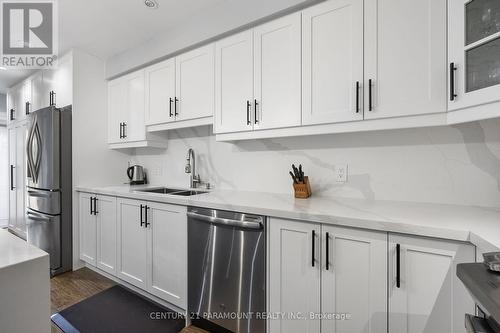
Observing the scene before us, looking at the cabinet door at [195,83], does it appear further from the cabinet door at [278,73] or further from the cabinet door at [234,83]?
the cabinet door at [278,73]

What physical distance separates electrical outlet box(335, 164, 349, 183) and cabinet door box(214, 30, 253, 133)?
736 millimetres

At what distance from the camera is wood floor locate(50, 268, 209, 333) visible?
208cm

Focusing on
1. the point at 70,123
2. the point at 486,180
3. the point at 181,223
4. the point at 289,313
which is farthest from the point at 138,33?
the point at 486,180

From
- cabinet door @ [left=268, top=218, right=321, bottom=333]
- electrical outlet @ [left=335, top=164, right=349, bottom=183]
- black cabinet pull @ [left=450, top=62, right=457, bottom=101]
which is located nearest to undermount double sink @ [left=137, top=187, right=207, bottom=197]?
cabinet door @ [left=268, top=218, right=321, bottom=333]

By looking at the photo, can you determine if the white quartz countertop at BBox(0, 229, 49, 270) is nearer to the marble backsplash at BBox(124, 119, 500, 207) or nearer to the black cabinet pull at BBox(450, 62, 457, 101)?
the marble backsplash at BBox(124, 119, 500, 207)

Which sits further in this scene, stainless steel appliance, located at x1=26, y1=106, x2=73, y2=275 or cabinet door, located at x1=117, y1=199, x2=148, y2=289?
stainless steel appliance, located at x1=26, y1=106, x2=73, y2=275

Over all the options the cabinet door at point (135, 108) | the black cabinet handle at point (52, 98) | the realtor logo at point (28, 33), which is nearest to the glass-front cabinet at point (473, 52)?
the cabinet door at point (135, 108)

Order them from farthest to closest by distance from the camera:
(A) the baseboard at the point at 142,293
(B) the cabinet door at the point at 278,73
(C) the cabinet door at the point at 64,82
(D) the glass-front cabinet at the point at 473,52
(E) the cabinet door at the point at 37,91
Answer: (E) the cabinet door at the point at 37,91, (C) the cabinet door at the point at 64,82, (A) the baseboard at the point at 142,293, (B) the cabinet door at the point at 278,73, (D) the glass-front cabinet at the point at 473,52

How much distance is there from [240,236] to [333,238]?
22.4 inches

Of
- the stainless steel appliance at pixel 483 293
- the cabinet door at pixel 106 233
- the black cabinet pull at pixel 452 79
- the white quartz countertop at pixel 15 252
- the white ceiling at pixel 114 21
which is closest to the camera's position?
the stainless steel appliance at pixel 483 293

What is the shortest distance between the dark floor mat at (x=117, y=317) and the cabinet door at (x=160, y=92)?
170 cm

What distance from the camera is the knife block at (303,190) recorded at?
5.79ft

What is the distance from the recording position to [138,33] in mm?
2373

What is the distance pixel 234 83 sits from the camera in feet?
6.25
